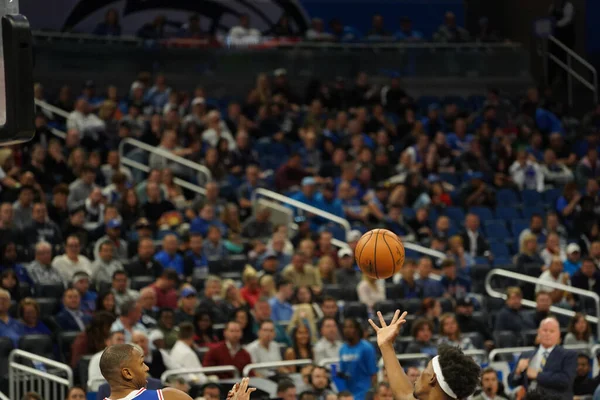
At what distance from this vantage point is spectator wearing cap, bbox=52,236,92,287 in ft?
42.4

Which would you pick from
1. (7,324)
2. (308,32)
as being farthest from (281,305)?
(308,32)

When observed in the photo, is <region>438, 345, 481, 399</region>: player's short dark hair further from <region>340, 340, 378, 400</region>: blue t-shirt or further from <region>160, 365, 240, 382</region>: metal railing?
<region>340, 340, 378, 400</region>: blue t-shirt

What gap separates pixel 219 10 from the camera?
23.7m

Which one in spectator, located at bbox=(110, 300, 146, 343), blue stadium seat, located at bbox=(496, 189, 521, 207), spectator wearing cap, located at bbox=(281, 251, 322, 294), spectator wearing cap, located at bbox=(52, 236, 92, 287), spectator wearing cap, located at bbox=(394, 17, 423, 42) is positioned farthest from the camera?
spectator wearing cap, located at bbox=(394, 17, 423, 42)

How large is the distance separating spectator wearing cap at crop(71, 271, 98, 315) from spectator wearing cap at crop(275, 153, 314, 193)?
5.44 metres

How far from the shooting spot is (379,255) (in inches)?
325

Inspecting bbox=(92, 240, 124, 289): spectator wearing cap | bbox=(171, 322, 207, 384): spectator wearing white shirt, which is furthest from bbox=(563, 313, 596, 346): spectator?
bbox=(92, 240, 124, 289): spectator wearing cap

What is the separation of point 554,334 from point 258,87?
10.7 meters

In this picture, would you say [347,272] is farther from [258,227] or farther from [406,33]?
[406,33]

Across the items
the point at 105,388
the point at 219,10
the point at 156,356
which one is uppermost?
the point at 219,10

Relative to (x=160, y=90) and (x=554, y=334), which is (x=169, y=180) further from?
(x=554, y=334)

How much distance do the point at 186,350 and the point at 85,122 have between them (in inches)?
263

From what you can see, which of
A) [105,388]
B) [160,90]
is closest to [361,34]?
[160,90]

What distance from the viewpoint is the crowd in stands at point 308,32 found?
854 inches
